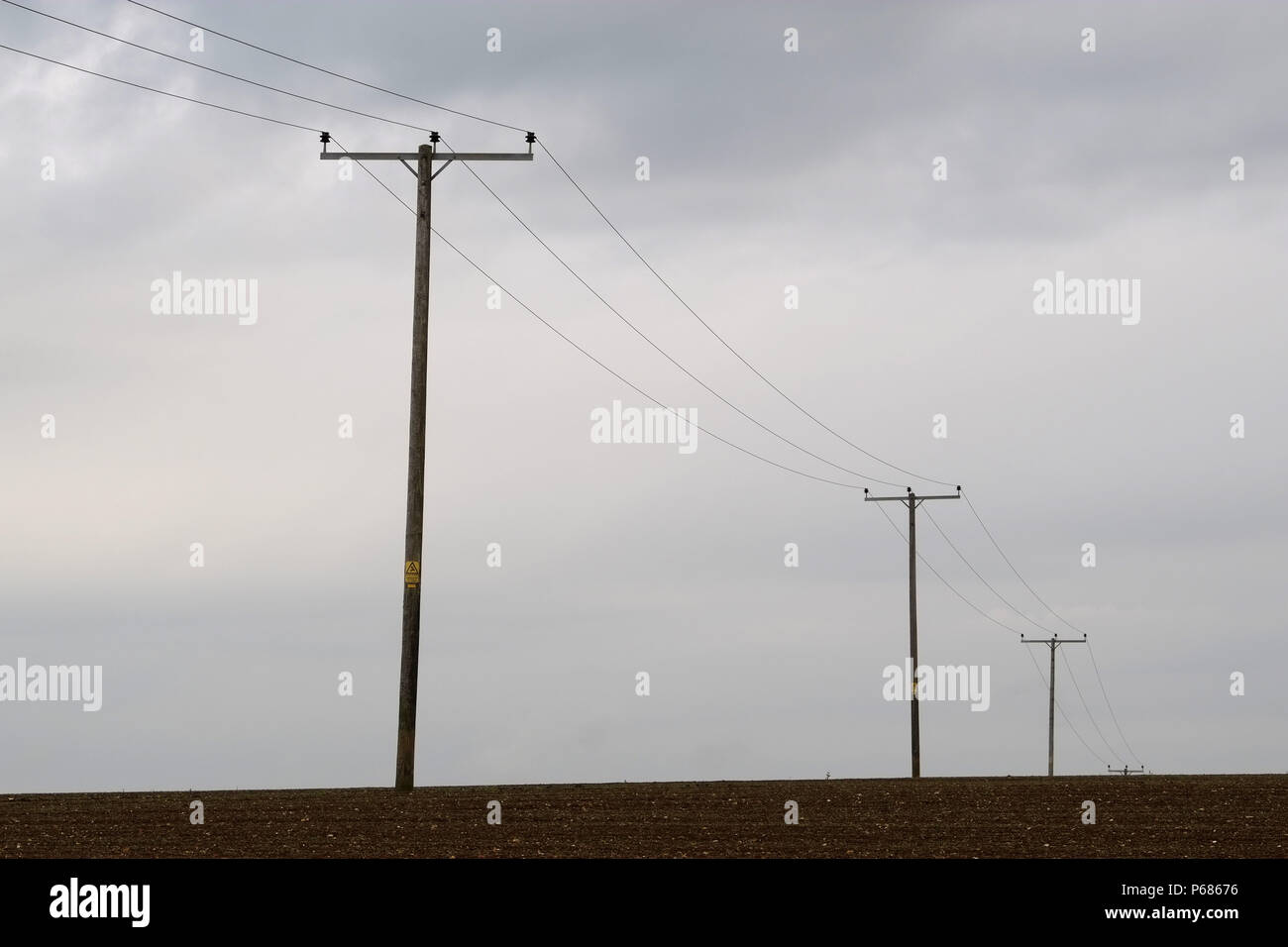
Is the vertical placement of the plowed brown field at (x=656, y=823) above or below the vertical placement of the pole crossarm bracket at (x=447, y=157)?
below

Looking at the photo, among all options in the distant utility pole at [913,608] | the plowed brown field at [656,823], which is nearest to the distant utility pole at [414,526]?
the plowed brown field at [656,823]

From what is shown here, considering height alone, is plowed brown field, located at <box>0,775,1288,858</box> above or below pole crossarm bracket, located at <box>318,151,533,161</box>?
below

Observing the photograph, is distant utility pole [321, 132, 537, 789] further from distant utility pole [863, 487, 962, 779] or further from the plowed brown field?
distant utility pole [863, 487, 962, 779]

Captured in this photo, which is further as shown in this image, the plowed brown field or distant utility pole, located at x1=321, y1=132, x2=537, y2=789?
distant utility pole, located at x1=321, y1=132, x2=537, y2=789

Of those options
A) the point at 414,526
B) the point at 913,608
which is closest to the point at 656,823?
the point at 414,526

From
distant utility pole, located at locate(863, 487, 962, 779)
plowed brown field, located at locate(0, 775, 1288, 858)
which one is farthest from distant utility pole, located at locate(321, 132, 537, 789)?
distant utility pole, located at locate(863, 487, 962, 779)

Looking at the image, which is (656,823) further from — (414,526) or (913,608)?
(913,608)

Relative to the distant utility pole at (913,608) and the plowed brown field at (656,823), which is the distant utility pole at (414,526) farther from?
the distant utility pole at (913,608)

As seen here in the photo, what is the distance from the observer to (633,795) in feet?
89.2

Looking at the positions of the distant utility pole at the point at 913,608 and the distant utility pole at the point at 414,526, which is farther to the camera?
the distant utility pole at the point at 913,608

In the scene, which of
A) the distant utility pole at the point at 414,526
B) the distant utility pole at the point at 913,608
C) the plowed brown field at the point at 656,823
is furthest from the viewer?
the distant utility pole at the point at 913,608

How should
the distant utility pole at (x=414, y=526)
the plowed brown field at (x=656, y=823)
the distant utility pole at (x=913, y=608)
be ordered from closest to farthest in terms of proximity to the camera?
the plowed brown field at (x=656, y=823)
the distant utility pole at (x=414, y=526)
the distant utility pole at (x=913, y=608)
